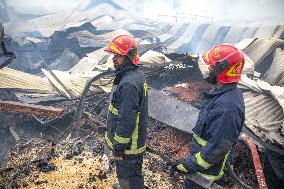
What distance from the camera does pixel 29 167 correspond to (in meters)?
5.34

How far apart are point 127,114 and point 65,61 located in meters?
10.6

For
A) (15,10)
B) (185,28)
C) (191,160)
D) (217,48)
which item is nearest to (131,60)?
Answer: (217,48)

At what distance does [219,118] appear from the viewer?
2850 mm

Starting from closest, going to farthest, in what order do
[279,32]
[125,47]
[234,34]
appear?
[125,47] < [279,32] < [234,34]

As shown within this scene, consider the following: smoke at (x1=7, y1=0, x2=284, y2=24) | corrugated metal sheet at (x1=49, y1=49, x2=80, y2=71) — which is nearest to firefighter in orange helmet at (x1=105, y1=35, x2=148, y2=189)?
corrugated metal sheet at (x1=49, y1=49, x2=80, y2=71)

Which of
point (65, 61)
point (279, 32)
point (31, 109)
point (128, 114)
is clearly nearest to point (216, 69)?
point (128, 114)

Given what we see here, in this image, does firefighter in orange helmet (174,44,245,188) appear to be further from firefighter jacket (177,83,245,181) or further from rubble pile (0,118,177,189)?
rubble pile (0,118,177,189)

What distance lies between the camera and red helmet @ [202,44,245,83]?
118 inches

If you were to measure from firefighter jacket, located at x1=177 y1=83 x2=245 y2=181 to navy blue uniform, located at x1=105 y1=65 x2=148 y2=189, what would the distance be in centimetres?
87

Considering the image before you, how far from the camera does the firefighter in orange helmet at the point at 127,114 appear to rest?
365 centimetres

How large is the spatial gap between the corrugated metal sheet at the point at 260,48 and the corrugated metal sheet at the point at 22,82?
7958 mm

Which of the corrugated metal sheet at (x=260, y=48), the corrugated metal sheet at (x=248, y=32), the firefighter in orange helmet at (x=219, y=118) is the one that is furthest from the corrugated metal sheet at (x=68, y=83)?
the corrugated metal sheet at (x=248, y=32)

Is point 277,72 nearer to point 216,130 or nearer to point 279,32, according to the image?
point 279,32

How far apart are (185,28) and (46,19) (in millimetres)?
11129
